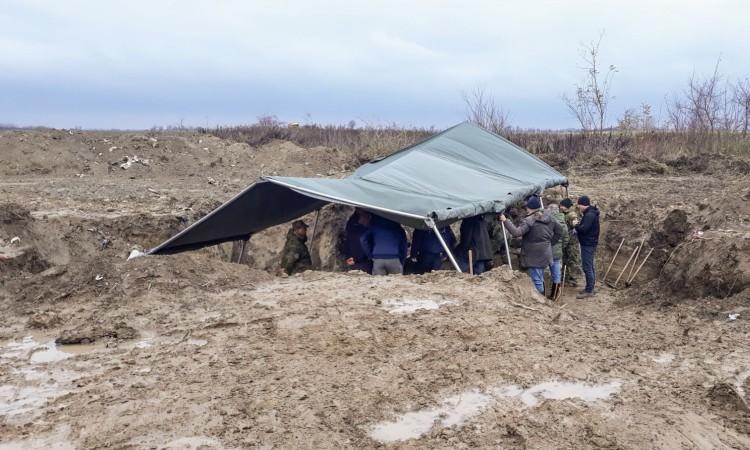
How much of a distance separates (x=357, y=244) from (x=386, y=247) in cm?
70

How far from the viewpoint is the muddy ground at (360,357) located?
4.63 metres

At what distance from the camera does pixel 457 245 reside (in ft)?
33.8

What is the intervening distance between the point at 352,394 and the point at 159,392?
1372 mm

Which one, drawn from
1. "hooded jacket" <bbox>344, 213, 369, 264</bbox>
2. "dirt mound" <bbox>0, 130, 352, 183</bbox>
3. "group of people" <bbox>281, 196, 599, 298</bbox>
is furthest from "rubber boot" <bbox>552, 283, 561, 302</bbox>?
"dirt mound" <bbox>0, 130, 352, 183</bbox>

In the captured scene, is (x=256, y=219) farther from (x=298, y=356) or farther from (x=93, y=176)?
(x=93, y=176)

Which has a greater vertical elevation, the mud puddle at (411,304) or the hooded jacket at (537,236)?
the hooded jacket at (537,236)

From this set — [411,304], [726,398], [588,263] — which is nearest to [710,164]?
[588,263]

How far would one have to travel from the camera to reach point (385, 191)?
957 centimetres

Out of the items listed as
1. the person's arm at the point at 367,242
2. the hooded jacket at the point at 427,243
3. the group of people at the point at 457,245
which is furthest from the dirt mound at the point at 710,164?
the person's arm at the point at 367,242

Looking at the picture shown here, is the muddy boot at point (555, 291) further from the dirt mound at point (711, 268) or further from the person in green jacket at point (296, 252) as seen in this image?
the person in green jacket at point (296, 252)

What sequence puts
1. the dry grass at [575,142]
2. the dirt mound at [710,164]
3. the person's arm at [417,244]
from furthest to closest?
1. the dry grass at [575,142]
2. the dirt mound at [710,164]
3. the person's arm at [417,244]

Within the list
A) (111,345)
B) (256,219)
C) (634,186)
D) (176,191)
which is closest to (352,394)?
(111,345)

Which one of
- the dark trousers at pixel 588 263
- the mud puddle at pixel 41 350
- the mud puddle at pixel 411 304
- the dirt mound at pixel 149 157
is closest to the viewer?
the mud puddle at pixel 41 350

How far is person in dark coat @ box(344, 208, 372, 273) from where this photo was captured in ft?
31.9
